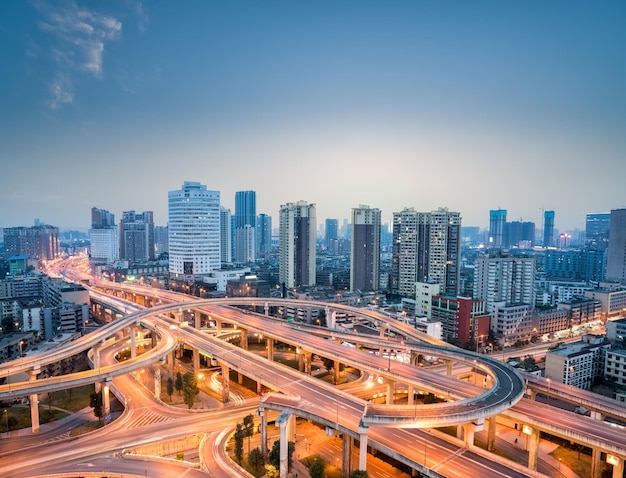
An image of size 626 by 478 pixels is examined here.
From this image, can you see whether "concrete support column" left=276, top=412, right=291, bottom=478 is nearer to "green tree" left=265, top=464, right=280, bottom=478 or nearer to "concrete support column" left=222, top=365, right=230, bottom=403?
"green tree" left=265, top=464, right=280, bottom=478

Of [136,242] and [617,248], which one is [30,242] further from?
[617,248]

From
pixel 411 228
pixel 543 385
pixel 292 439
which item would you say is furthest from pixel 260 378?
pixel 411 228

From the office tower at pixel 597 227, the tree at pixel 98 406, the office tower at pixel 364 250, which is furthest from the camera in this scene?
the office tower at pixel 597 227

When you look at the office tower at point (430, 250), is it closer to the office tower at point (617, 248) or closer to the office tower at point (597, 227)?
the office tower at point (617, 248)

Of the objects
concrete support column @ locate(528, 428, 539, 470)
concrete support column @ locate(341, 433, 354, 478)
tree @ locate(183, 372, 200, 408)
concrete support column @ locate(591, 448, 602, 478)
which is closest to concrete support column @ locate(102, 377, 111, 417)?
tree @ locate(183, 372, 200, 408)

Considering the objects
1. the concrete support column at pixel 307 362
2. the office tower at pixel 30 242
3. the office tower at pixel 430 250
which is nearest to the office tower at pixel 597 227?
the office tower at pixel 430 250
